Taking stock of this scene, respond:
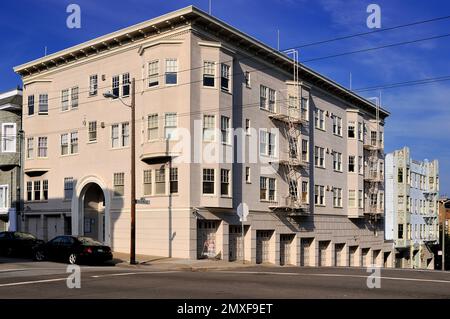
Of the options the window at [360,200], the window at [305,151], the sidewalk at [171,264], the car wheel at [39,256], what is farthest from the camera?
the window at [360,200]

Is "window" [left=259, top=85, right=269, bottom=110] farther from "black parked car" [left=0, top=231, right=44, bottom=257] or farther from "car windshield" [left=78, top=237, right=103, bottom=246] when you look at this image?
"black parked car" [left=0, top=231, right=44, bottom=257]

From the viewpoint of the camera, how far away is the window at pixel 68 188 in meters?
38.4

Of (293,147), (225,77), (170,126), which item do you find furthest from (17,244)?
(293,147)

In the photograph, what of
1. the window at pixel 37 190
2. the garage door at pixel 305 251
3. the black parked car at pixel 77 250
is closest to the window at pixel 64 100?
the window at pixel 37 190

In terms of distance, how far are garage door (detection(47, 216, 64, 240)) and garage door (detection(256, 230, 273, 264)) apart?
1385 centimetres

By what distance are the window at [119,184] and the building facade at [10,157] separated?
11.3m

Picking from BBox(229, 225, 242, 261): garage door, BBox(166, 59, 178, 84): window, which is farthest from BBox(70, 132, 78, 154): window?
BBox(229, 225, 242, 261): garage door

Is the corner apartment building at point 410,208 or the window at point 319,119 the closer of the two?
the window at point 319,119

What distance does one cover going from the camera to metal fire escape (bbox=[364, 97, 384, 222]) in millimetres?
53500

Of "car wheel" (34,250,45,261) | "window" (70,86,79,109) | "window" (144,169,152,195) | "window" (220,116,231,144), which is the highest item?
"window" (70,86,79,109)

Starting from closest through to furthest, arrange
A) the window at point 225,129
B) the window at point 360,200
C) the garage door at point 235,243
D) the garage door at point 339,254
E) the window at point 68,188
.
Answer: the window at point 225,129 → the garage door at point 235,243 → the window at point 68,188 → the garage door at point 339,254 → the window at point 360,200

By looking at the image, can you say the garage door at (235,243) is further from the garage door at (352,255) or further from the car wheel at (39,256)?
the garage door at (352,255)

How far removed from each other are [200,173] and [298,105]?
12085 millimetres
